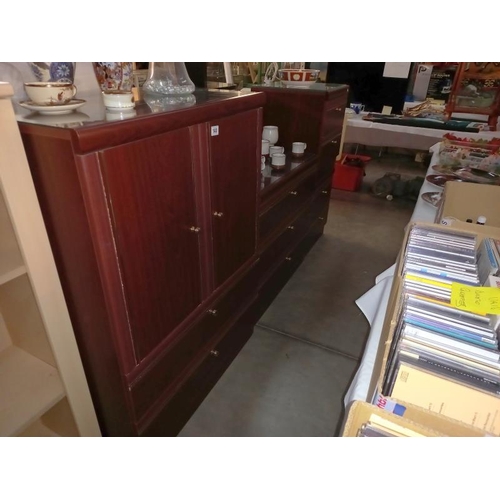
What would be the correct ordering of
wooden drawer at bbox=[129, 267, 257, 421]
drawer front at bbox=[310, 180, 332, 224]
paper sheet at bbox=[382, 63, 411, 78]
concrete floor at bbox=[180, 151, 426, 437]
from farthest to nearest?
paper sheet at bbox=[382, 63, 411, 78], drawer front at bbox=[310, 180, 332, 224], concrete floor at bbox=[180, 151, 426, 437], wooden drawer at bbox=[129, 267, 257, 421]

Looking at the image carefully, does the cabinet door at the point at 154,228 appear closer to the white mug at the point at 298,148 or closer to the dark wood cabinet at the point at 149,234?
the dark wood cabinet at the point at 149,234

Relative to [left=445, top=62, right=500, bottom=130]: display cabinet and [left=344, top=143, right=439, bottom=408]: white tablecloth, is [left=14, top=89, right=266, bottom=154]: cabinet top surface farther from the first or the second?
[left=445, top=62, right=500, bottom=130]: display cabinet

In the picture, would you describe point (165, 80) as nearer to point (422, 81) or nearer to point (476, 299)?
point (476, 299)

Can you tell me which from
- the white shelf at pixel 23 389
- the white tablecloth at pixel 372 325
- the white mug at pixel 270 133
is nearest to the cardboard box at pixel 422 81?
the white mug at pixel 270 133

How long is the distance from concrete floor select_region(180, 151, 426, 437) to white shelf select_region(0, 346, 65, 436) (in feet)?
1.97

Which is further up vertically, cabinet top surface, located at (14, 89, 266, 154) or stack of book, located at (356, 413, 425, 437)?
cabinet top surface, located at (14, 89, 266, 154)

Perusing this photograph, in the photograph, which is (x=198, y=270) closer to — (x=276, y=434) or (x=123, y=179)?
(x=123, y=179)

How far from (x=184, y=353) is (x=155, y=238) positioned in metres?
0.50

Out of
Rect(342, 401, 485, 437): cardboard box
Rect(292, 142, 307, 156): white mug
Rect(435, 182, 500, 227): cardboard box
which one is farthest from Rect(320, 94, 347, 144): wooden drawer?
Rect(342, 401, 485, 437): cardboard box

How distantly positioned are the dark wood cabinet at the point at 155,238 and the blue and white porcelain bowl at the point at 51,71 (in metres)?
0.10

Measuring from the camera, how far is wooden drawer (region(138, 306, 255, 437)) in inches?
48.3

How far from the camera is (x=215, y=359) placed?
152cm
